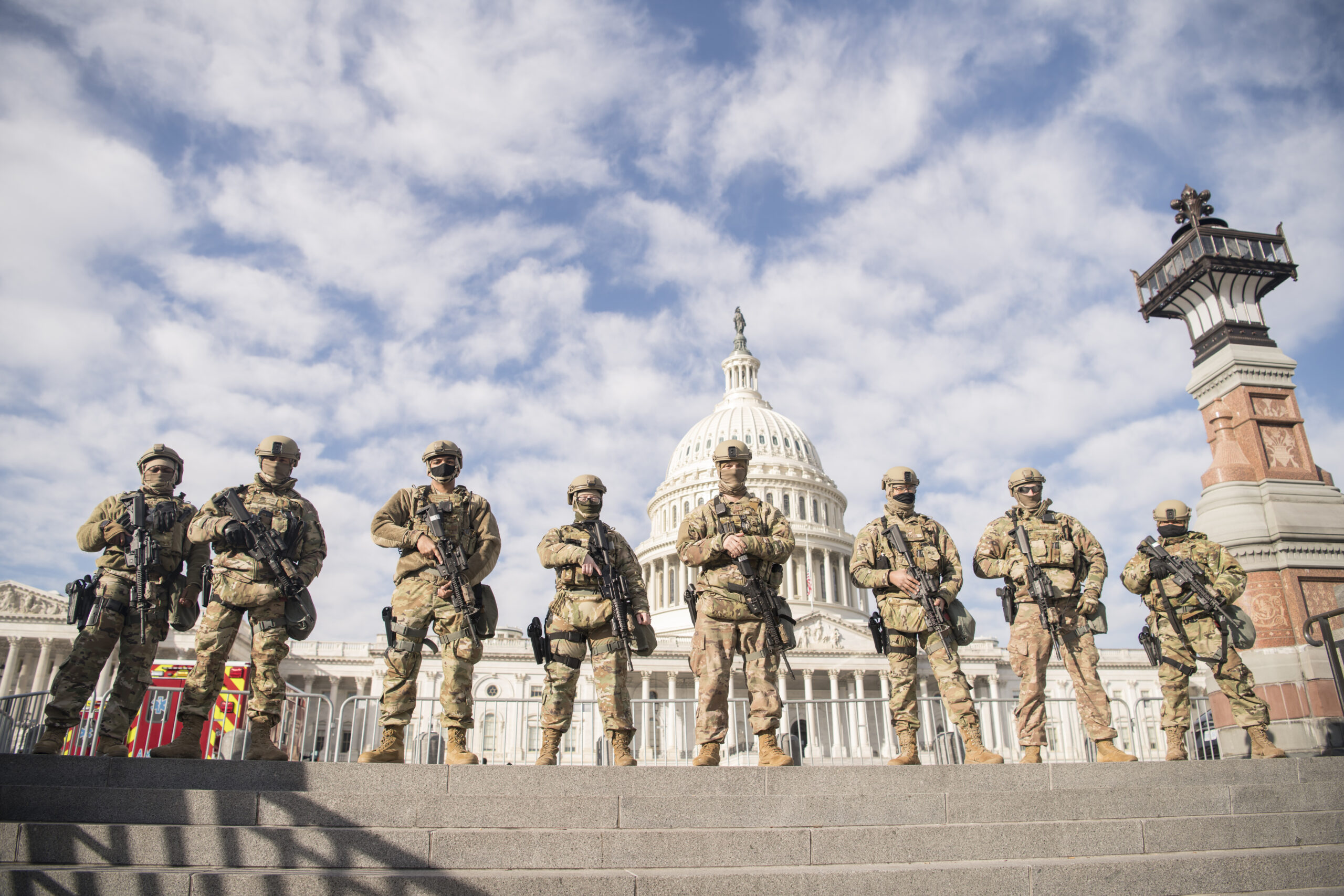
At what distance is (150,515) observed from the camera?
305 inches

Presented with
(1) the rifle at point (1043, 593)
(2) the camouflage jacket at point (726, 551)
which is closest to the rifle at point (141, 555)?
(2) the camouflage jacket at point (726, 551)

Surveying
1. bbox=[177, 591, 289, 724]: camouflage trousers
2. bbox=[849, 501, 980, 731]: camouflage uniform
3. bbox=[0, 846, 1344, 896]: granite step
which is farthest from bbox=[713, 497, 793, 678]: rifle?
bbox=[177, 591, 289, 724]: camouflage trousers

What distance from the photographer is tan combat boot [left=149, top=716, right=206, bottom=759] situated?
22.0 ft

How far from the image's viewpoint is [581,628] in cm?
777

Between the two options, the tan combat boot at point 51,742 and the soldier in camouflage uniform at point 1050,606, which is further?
the soldier in camouflage uniform at point 1050,606

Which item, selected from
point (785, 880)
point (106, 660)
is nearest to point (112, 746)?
point (106, 660)

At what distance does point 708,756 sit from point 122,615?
16.9ft

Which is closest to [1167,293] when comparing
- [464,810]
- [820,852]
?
[820,852]

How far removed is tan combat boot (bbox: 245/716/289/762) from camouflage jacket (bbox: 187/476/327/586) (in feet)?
3.70

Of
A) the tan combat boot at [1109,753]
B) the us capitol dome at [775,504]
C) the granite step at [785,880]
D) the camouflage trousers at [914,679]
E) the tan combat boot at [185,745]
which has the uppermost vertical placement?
the us capitol dome at [775,504]

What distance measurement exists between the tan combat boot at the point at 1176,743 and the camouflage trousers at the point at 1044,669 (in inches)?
46.2

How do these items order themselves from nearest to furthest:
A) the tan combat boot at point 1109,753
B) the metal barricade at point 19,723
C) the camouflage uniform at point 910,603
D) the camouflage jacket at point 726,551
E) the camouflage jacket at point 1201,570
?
1. the camouflage jacket at point 726,551
2. the camouflage uniform at point 910,603
3. the tan combat boot at point 1109,753
4. the camouflage jacket at point 1201,570
5. the metal barricade at point 19,723

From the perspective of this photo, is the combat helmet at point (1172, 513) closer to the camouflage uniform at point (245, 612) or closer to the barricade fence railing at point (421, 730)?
the barricade fence railing at point (421, 730)

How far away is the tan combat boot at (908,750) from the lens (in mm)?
7672
